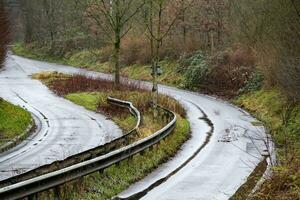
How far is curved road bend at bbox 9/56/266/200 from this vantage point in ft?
40.8

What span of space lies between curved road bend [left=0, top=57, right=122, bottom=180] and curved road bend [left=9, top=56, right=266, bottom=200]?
3894 millimetres

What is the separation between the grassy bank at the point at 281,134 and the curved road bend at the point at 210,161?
30.7 inches

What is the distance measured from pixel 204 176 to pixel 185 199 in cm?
254

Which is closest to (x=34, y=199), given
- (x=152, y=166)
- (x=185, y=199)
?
(x=185, y=199)

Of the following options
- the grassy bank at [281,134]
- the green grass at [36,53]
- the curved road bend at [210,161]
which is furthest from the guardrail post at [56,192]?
the green grass at [36,53]

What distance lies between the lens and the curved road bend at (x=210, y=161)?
12441 millimetres

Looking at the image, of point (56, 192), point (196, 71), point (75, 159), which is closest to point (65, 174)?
point (56, 192)

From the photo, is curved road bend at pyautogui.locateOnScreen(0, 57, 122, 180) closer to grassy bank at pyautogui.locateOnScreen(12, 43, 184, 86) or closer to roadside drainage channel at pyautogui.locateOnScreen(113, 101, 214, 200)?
roadside drainage channel at pyautogui.locateOnScreen(113, 101, 214, 200)

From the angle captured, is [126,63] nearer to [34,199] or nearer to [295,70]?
[295,70]

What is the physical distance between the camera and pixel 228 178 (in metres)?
13.9

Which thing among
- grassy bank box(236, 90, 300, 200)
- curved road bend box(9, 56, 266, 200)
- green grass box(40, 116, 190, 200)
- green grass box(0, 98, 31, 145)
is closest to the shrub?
grassy bank box(236, 90, 300, 200)

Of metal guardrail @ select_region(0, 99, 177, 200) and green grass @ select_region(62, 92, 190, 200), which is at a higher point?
metal guardrail @ select_region(0, 99, 177, 200)

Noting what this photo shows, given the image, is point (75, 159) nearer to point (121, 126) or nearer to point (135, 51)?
point (121, 126)

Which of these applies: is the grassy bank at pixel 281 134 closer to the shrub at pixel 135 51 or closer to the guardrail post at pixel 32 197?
the guardrail post at pixel 32 197
